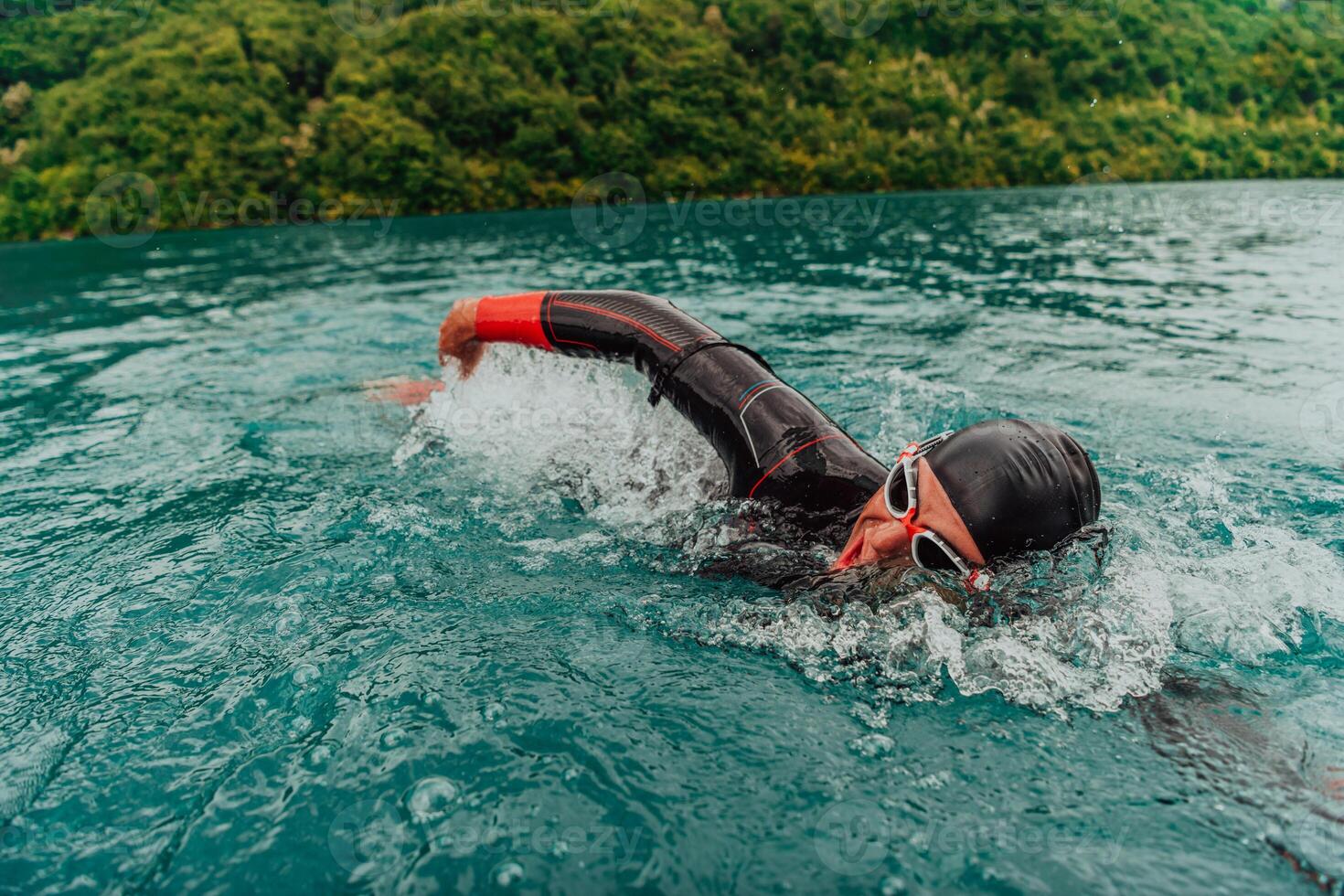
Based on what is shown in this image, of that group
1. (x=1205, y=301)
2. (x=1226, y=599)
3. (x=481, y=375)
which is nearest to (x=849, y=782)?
(x=1226, y=599)

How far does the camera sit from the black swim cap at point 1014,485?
2525mm

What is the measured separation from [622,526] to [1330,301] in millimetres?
13100

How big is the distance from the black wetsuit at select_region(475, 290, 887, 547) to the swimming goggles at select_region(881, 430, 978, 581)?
0.63 meters

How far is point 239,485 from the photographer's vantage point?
5.16 meters

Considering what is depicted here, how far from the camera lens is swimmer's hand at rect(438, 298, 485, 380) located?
197 inches

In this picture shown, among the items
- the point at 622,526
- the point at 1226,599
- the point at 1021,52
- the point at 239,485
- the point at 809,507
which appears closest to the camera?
the point at 1226,599

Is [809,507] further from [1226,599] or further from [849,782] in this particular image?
[1226,599]
